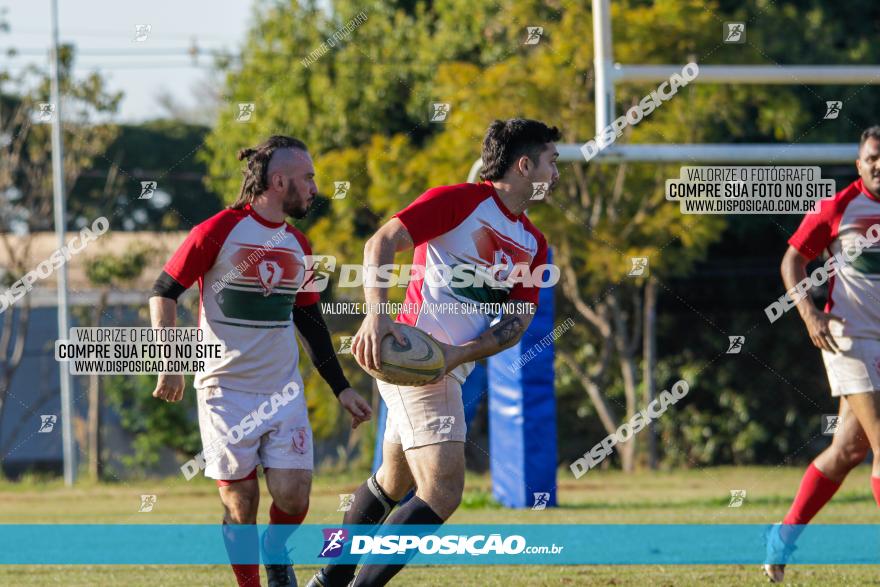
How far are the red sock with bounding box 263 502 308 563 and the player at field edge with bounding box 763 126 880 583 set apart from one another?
2.64 metres

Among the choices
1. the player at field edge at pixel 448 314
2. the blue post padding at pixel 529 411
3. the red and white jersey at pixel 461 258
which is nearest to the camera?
the player at field edge at pixel 448 314

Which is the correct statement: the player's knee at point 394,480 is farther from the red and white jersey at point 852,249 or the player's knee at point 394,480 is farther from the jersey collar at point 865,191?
the jersey collar at point 865,191

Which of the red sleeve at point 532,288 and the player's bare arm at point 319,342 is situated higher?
the red sleeve at point 532,288

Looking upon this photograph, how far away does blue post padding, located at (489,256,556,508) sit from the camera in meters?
11.1

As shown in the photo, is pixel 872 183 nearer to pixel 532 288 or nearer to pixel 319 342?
pixel 532 288

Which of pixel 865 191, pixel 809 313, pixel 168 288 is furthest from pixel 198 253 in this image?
pixel 865 191

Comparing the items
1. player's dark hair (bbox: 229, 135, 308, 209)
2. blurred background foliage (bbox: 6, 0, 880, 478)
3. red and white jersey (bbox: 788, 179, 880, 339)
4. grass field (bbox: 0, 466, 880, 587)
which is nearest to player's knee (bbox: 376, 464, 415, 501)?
grass field (bbox: 0, 466, 880, 587)

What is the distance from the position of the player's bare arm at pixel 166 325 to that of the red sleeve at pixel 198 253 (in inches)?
4.8

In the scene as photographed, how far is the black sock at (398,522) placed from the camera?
5.21m

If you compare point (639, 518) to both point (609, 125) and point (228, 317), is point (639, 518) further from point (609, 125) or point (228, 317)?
point (228, 317)

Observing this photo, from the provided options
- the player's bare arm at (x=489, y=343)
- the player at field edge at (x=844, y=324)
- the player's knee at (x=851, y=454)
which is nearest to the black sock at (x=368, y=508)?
the player's bare arm at (x=489, y=343)

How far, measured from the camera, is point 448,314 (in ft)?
18.5

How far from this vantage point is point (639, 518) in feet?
35.2

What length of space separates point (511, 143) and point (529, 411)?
575 centimetres
